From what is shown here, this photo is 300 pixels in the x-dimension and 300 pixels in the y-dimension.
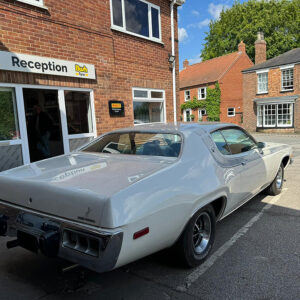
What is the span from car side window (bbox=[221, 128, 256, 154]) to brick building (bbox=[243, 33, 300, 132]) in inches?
762

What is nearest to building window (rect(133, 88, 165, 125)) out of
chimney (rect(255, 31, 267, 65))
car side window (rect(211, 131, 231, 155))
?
car side window (rect(211, 131, 231, 155))

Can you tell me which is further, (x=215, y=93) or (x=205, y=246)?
(x=215, y=93)

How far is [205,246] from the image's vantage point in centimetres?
273

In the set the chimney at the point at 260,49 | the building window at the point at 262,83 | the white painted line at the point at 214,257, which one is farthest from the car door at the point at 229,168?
the chimney at the point at 260,49

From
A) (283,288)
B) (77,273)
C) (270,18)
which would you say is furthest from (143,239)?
(270,18)

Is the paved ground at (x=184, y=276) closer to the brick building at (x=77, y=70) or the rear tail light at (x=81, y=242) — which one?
the rear tail light at (x=81, y=242)

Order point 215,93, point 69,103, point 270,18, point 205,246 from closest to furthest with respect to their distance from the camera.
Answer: point 205,246, point 69,103, point 215,93, point 270,18

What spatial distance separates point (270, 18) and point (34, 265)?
128ft

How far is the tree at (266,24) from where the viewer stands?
33.3 metres

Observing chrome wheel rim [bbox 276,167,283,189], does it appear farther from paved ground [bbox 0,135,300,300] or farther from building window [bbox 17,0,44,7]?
building window [bbox 17,0,44,7]

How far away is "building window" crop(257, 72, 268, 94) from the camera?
2261 cm

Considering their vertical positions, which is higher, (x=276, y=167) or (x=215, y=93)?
(x=215, y=93)

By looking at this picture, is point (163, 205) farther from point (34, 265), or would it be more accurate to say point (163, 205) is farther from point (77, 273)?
point (34, 265)

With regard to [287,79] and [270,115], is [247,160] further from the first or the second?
[270,115]
